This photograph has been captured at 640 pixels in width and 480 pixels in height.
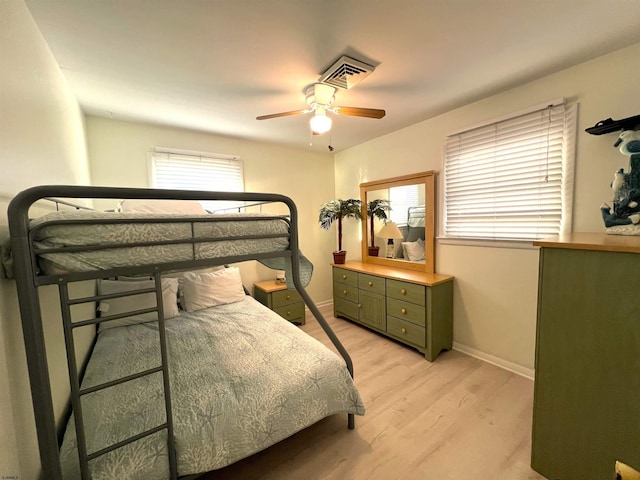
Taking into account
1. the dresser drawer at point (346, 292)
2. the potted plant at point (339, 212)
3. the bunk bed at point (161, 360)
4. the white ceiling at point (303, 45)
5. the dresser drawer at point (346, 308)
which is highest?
the white ceiling at point (303, 45)

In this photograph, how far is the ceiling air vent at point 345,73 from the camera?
1.59 metres

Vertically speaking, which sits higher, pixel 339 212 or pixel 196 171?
pixel 196 171

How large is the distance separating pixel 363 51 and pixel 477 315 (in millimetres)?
2399

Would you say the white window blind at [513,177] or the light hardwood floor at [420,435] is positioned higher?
the white window blind at [513,177]

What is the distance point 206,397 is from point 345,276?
2.23 m

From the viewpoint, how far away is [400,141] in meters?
2.95

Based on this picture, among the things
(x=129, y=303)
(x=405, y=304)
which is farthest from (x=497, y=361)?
(x=129, y=303)

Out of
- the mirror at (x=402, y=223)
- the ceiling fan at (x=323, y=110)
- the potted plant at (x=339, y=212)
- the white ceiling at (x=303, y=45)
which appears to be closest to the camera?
the white ceiling at (x=303, y=45)

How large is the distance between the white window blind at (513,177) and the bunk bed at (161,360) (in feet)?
6.00

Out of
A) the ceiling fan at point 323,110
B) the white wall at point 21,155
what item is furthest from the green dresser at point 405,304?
the white wall at point 21,155

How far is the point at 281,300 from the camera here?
10.1 ft

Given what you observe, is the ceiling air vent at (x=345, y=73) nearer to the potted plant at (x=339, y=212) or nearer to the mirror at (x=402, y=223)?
the mirror at (x=402, y=223)

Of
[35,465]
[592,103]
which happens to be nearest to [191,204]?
[35,465]

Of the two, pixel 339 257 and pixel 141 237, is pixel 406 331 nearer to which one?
pixel 339 257
